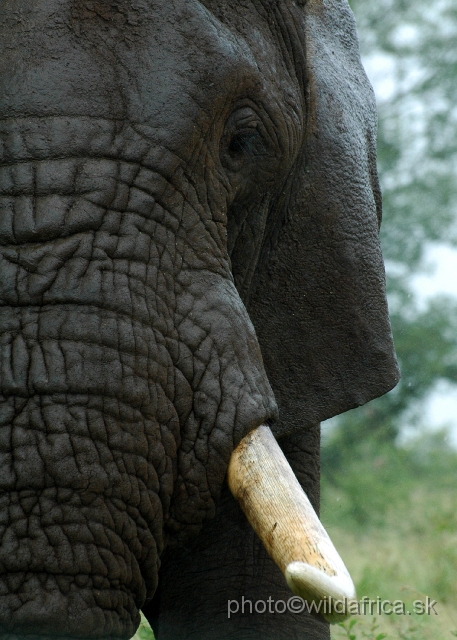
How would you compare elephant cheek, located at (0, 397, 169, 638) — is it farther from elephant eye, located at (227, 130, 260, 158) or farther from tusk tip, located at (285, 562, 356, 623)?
elephant eye, located at (227, 130, 260, 158)

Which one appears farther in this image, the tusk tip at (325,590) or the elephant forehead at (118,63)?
the elephant forehead at (118,63)

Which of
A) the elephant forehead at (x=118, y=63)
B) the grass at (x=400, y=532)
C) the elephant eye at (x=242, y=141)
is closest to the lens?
the elephant forehead at (x=118, y=63)

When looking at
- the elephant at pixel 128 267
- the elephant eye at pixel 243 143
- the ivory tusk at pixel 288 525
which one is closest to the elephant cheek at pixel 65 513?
the elephant at pixel 128 267

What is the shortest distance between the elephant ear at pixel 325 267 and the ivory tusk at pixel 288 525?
48 cm

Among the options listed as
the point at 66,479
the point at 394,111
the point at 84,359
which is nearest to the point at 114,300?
the point at 84,359

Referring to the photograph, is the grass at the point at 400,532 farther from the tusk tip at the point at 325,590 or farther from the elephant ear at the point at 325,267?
the tusk tip at the point at 325,590

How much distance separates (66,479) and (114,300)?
0.30 m

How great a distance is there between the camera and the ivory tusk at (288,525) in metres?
1.65

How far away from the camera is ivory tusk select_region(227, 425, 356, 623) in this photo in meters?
1.65

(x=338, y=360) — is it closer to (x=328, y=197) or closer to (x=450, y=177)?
(x=328, y=197)

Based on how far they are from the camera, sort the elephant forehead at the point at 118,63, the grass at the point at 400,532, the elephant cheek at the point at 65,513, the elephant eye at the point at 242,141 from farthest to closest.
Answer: the grass at the point at 400,532 → the elephant eye at the point at 242,141 → the elephant forehead at the point at 118,63 → the elephant cheek at the point at 65,513

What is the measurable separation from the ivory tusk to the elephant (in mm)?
45

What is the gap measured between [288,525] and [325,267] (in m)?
0.83

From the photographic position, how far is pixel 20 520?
5.83ft
